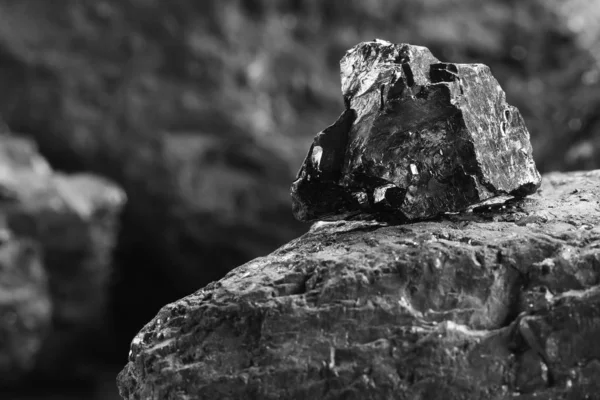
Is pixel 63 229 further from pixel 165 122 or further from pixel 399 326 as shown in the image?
pixel 399 326

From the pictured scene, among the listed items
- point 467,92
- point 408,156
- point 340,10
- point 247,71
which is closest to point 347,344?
point 408,156

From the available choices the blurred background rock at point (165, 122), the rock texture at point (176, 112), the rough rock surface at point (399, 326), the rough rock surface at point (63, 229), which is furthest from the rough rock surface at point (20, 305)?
the rough rock surface at point (399, 326)

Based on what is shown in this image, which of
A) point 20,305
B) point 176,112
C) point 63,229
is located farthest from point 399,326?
point 176,112

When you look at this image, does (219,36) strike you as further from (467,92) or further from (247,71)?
(467,92)

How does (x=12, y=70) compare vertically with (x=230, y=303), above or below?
above

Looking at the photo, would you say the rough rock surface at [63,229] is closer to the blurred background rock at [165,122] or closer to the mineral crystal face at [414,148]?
the blurred background rock at [165,122]

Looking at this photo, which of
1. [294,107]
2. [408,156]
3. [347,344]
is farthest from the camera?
[294,107]

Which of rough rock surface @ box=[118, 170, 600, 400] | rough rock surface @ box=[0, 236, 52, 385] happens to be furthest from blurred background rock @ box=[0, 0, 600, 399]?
rough rock surface @ box=[118, 170, 600, 400]

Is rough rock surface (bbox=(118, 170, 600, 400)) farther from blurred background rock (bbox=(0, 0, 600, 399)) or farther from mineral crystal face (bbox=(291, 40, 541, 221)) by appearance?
→ blurred background rock (bbox=(0, 0, 600, 399))
